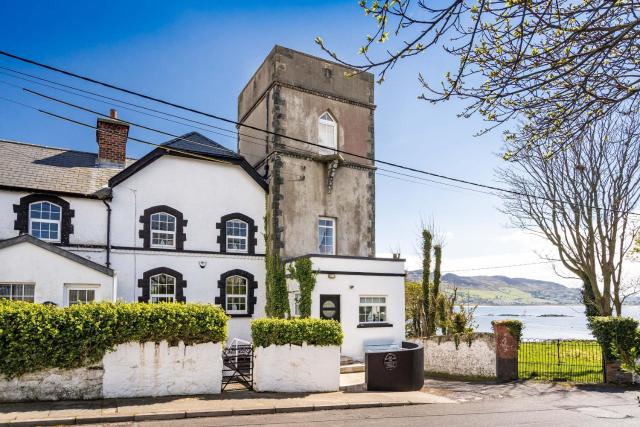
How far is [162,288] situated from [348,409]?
968 cm

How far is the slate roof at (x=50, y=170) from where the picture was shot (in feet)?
57.3

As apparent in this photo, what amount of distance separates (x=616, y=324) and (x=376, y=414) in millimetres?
10565

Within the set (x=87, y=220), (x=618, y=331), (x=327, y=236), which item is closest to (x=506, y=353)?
(x=618, y=331)

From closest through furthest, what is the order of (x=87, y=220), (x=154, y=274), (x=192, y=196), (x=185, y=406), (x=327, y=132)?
(x=185, y=406) < (x=87, y=220) < (x=154, y=274) < (x=192, y=196) < (x=327, y=132)

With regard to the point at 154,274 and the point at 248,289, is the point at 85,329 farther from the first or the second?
the point at 248,289

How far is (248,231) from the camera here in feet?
68.4

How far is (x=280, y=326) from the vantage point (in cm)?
1366

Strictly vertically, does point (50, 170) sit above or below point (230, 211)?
above

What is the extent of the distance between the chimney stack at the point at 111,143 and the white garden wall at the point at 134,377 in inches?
436

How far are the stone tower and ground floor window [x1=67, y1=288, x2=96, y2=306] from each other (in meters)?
7.49

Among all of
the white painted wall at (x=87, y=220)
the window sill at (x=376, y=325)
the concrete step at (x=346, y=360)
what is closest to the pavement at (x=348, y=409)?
the concrete step at (x=346, y=360)

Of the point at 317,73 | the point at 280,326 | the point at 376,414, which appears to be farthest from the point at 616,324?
the point at 317,73

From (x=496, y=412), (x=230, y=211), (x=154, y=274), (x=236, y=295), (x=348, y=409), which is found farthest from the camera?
(x=230, y=211)

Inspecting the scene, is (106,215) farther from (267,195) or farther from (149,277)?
(267,195)
